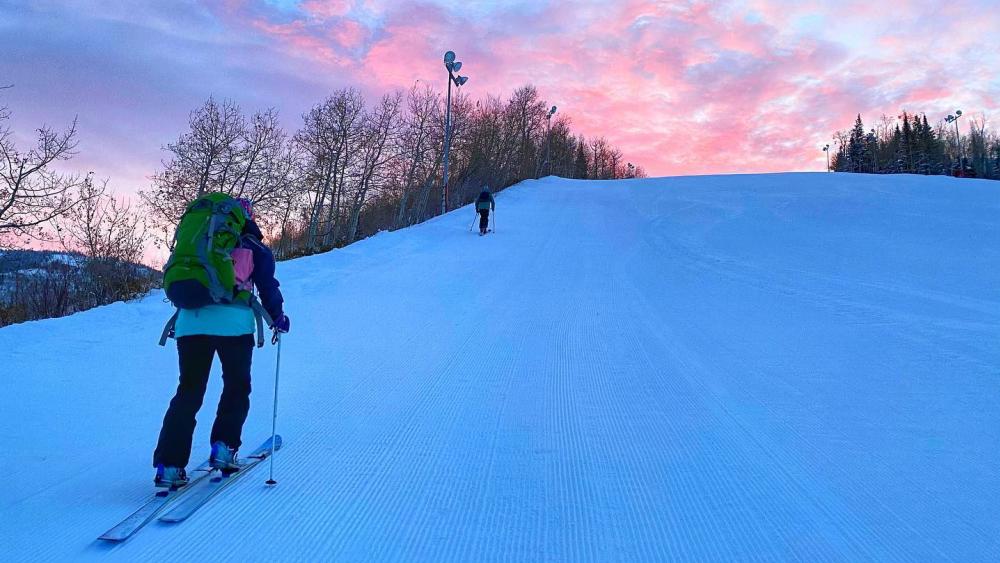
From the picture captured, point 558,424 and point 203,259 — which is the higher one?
point 203,259

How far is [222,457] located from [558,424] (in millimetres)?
2528

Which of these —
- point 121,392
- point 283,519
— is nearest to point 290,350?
point 121,392

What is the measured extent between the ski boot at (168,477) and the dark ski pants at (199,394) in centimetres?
3

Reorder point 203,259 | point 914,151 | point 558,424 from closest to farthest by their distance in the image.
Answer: point 203,259 < point 558,424 < point 914,151

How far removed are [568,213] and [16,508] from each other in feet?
77.0

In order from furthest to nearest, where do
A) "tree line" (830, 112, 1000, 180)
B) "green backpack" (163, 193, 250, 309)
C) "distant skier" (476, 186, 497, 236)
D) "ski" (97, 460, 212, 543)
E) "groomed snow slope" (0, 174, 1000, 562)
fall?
"tree line" (830, 112, 1000, 180), "distant skier" (476, 186, 497, 236), "green backpack" (163, 193, 250, 309), "groomed snow slope" (0, 174, 1000, 562), "ski" (97, 460, 212, 543)

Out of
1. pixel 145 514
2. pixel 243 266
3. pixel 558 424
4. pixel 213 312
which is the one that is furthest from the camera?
pixel 558 424

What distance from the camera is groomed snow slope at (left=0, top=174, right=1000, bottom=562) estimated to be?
125 inches

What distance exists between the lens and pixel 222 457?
150 inches

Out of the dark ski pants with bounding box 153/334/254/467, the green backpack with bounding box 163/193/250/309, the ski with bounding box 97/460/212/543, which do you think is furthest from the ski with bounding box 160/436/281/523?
the green backpack with bounding box 163/193/250/309

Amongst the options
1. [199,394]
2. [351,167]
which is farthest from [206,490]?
[351,167]

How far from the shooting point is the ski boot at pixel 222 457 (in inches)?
149

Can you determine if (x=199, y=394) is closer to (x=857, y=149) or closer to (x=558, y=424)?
(x=558, y=424)

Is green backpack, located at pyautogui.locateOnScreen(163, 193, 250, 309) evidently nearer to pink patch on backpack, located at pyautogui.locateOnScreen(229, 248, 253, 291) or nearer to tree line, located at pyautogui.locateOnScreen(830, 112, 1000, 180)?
pink patch on backpack, located at pyautogui.locateOnScreen(229, 248, 253, 291)
